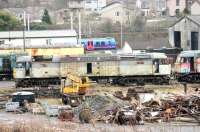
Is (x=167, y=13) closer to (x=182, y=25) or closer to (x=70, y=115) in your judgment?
(x=182, y=25)

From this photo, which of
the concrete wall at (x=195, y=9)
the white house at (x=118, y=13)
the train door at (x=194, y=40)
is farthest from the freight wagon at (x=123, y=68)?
→ the white house at (x=118, y=13)

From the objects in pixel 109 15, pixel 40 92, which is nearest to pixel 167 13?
pixel 109 15

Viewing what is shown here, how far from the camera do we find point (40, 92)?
37.9m

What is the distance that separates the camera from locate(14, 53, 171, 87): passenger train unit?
4244 cm

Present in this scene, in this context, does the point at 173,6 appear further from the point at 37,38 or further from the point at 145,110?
the point at 145,110

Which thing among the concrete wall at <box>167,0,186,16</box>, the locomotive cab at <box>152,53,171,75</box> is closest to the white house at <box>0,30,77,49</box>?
the locomotive cab at <box>152,53,171,75</box>

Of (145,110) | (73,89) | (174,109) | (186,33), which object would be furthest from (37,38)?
(174,109)

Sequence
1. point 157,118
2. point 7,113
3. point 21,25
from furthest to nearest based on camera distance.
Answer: point 21,25
point 7,113
point 157,118

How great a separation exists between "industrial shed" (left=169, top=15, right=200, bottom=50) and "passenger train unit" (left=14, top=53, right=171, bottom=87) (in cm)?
1665

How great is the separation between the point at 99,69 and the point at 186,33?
20023 mm

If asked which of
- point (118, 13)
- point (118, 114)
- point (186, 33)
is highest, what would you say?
point (118, 13)

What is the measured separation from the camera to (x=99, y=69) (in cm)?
4281

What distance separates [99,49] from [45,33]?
19.7 ft

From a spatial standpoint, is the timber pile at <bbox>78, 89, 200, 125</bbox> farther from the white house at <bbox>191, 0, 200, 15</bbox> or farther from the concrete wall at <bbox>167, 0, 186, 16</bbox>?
the concrete wall at <bbox>167, 0, 186, 16</bbox>
